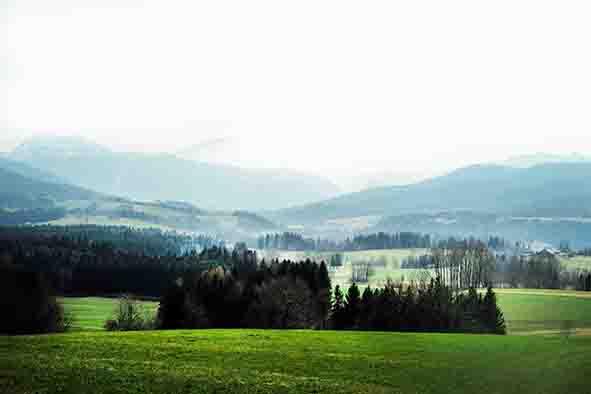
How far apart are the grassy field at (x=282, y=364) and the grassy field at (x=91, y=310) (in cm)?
4986

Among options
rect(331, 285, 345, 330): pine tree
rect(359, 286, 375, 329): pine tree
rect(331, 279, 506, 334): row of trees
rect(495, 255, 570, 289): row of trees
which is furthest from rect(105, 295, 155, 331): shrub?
rect(495, 255, 570, 289): row of trees

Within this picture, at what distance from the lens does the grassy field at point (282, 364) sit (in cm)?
3612

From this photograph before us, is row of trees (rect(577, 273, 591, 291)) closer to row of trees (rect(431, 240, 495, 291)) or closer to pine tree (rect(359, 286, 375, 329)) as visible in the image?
row of trees (rect(431, 240, 495, 291))

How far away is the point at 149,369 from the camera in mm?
39094

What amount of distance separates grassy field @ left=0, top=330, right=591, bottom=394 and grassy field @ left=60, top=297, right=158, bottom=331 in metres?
49.9

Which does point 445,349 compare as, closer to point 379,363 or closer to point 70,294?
point 379,363

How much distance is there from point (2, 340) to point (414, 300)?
54642 millimetres

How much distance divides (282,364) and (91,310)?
8892 centimetres

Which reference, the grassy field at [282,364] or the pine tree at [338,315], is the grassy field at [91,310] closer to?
the pine tree at [338,315]

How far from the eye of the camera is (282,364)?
140 ft

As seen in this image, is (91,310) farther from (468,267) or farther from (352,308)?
(468,267)

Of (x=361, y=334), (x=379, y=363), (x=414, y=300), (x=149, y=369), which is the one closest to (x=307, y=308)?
(x=414, y=300)

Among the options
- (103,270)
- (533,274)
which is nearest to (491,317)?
(533,274)

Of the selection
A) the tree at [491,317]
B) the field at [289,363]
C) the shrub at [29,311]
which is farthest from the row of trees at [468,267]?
the field at [289,363]
